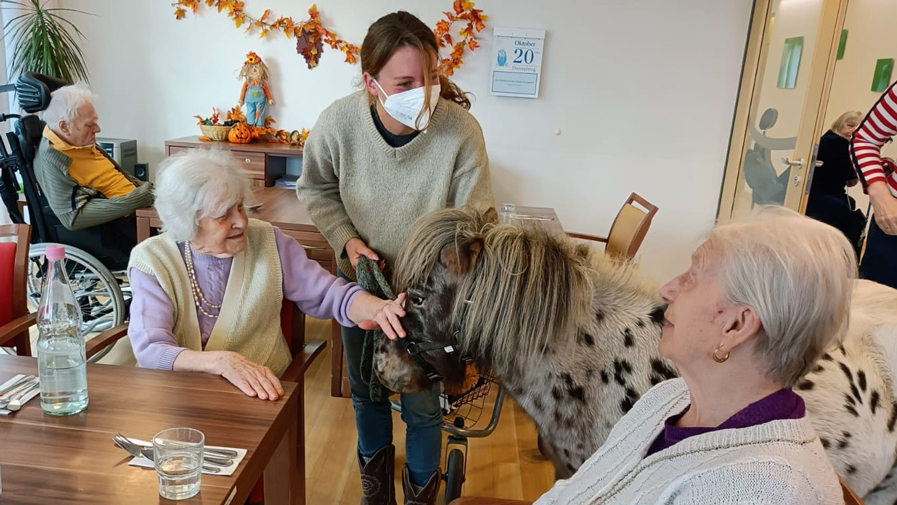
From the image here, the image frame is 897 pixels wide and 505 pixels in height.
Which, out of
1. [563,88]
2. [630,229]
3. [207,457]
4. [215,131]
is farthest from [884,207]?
[215,131]

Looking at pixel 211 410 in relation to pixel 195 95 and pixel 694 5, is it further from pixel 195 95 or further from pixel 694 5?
pixel 694 5

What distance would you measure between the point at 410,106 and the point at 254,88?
9.99 feet

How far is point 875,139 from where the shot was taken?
82.0 inches

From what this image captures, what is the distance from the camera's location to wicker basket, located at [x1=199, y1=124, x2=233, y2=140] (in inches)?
167

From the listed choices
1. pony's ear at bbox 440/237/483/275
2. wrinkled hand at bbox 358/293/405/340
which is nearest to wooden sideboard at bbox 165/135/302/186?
wrinkled hand at bbox 358/293/405/340

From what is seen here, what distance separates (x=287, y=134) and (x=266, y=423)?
11.9 ft

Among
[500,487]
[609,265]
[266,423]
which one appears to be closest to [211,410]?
[266,423]

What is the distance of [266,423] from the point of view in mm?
1200

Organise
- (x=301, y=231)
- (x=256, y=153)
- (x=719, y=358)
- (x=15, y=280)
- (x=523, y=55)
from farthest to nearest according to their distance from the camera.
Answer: (x=523, y=55) < (x=256, y=153) < (x=301, y=231) < (x=15, y=280) < (x=719, y=358)

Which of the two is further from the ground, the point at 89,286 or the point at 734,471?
the point at 734,471

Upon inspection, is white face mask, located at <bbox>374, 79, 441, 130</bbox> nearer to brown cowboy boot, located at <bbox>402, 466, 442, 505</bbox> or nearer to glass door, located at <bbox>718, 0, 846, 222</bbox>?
brown cowboy boot, located at <bbox>402, 466, 442, 505</bbox>

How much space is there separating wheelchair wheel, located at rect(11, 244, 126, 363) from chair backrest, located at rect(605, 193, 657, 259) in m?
2.53

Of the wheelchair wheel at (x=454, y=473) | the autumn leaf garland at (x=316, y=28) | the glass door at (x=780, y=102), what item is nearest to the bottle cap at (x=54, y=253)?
the wheelchair wheel at (x=454, y=473)

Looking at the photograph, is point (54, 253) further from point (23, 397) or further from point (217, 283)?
point (217, 283)
